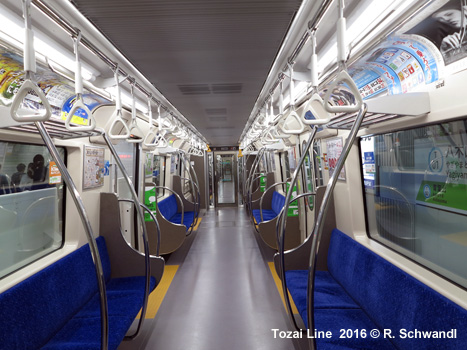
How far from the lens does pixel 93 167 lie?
3.22 metres

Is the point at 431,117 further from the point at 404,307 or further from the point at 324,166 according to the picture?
the point at 324,166

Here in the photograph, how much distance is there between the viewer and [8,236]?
215cm

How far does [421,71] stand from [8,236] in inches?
132

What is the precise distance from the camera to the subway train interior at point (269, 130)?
154 cm

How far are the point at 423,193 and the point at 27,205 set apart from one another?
322 centimetres

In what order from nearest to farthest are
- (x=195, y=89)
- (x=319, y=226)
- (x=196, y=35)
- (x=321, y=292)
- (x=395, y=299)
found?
(x=319, y=226) → (x=196, y=35) → (x=395, y=299) → (x=321, y=292) → (x=195, y=89)

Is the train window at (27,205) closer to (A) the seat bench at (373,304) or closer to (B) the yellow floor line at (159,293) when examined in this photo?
(B) the yellow floor line at (159,293)

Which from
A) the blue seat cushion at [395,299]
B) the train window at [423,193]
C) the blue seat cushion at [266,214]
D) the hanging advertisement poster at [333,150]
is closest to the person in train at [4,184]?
the blue seat cushion at [395,299]

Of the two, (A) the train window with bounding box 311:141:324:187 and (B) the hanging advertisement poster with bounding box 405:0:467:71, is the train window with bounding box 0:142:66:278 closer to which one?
(B) the hanging advertisement poster with bounding box 405:0:467:71

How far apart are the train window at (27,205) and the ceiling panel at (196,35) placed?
4.09 ft

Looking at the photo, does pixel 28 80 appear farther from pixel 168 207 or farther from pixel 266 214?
pixel 266 214

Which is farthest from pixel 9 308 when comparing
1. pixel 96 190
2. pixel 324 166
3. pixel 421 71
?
pixel 324 166

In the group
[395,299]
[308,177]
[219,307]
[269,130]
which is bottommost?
[219,307]

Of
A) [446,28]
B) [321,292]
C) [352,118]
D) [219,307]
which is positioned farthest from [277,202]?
[446,28]
